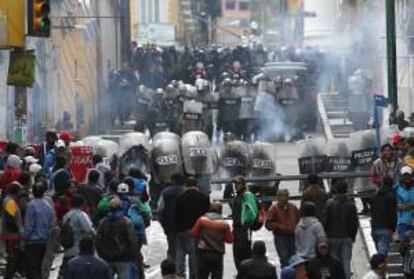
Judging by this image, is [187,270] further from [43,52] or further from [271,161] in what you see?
[43,52]

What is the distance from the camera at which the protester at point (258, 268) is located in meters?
21.2

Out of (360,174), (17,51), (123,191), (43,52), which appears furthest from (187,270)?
(43,52)

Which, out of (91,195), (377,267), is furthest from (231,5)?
(377,267)

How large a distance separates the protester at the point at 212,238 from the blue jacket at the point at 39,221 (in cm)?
180

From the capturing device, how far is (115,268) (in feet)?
77.6

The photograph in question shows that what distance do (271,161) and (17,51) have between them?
4.73m

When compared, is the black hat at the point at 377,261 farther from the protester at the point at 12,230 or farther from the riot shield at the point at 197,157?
the riot shield at the point at 197,157

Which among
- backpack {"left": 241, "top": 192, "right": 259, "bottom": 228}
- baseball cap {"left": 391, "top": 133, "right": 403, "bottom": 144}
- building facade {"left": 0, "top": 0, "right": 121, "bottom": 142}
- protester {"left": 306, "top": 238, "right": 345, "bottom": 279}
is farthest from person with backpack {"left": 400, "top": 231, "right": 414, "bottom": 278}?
building facade {"left": 0, "top": 0, "right": 121, "bottom": 142}

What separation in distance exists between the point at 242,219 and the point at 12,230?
9.57 ft

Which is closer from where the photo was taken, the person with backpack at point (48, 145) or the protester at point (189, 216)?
the protester at point (189, 216)

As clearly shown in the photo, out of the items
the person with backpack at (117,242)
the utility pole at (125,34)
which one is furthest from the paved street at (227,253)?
the utility pole at (125,34)

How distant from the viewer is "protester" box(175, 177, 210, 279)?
25312 millimetres

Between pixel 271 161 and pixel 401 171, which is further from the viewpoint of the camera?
pixel 271 161

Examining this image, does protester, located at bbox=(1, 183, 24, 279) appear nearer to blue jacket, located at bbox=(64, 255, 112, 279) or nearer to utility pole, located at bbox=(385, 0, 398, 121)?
blue jacket, located at bbox=(64, 255, 112, 279)
